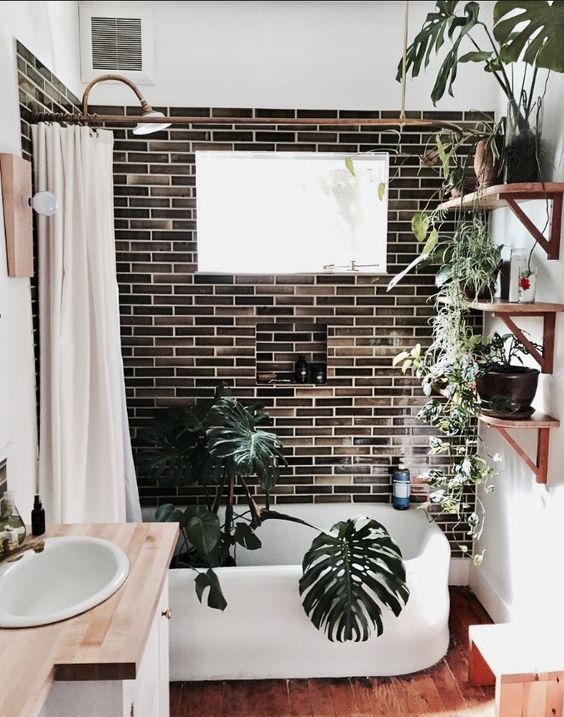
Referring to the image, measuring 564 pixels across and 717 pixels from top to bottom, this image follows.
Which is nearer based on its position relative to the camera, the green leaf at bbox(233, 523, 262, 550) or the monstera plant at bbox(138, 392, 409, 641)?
the monstera plant at bbox(138, 392, 409, 641)

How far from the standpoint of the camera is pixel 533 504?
2586 mm

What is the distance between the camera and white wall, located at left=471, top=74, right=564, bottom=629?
7.68 ft

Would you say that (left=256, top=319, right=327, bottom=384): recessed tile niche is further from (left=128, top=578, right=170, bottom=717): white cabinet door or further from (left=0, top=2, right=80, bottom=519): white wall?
(left=128, top=578, right=170, bottom=717): white cabinet door

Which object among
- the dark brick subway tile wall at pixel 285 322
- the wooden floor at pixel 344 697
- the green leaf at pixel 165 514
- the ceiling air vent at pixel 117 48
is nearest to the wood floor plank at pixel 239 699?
the wooden floor at pixel 344 697

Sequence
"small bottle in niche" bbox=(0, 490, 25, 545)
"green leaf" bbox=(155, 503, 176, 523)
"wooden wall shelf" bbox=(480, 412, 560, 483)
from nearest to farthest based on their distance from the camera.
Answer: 1. "small bottle in niche" bbox=(0, 490, 25, 545)
2. "wooden wall shelf" bbox=(480, 412, 560, 483)
3. "green leaf" bbox=(155, 503, 176, 523)

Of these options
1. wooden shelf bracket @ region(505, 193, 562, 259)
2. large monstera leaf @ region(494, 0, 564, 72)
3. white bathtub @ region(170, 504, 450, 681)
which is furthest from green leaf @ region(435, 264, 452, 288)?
white bathtub @ region(170, 504, 450, 681)

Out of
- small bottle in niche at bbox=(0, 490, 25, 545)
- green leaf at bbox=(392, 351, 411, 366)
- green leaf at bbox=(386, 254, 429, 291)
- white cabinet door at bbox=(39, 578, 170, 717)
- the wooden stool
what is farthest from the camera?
green leaf at bbox=(392, 351, 411, 366)

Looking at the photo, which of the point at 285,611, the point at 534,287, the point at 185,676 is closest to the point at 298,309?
the point at 534,287

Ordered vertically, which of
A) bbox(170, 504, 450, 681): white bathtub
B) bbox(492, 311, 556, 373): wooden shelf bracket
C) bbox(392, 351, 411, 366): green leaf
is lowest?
bbox(170, 504, 450, 681): white bathtub

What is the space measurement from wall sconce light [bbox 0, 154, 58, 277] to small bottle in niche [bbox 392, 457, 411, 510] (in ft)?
6.63

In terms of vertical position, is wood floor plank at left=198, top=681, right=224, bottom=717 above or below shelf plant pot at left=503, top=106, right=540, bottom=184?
below

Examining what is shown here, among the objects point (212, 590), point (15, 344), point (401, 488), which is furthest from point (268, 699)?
point (15, 344)

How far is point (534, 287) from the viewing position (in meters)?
2.36

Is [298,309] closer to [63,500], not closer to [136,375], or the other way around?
[136,375]
